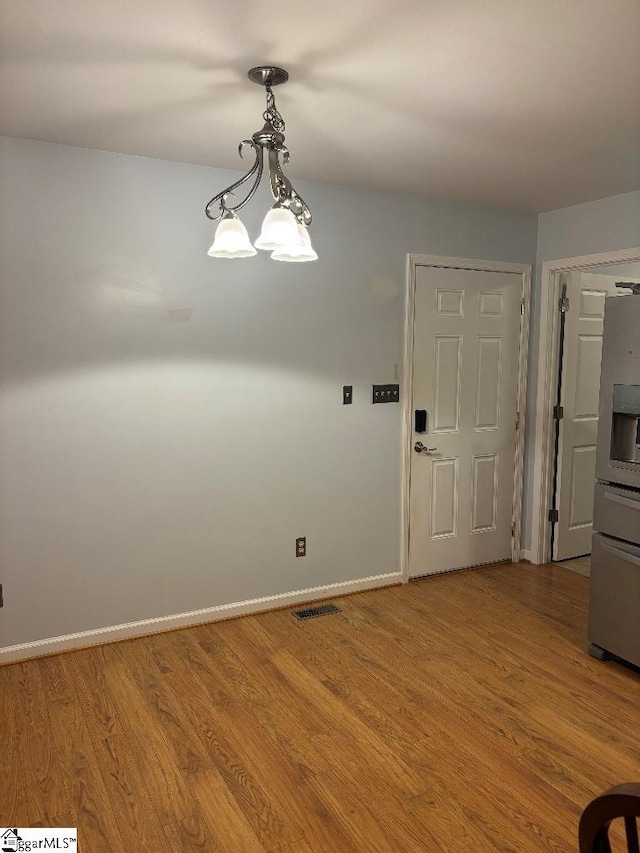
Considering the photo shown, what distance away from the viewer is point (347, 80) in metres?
2.23

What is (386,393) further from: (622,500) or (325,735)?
(325,735)

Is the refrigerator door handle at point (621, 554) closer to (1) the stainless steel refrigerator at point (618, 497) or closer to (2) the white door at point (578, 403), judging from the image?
(1) the stainless steel refrigerator at point (618, 497)

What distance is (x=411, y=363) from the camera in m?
4.11

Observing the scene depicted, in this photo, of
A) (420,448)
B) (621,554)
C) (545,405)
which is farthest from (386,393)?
(621,554)

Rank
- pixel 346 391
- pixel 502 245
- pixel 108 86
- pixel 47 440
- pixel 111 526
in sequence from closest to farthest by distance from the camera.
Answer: pixel 108 86, pixel 47 440, pixel 111 526, pixel 346 391, pixel 502 245

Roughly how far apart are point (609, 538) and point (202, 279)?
2.43 meters

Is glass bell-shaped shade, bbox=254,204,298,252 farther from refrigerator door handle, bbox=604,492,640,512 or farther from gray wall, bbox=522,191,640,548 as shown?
gray wall, bbox=522,191,640,548

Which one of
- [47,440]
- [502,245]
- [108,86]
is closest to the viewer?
[108,86]

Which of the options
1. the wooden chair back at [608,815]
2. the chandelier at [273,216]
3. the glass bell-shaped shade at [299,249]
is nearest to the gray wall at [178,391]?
the chandelier at [273,216]

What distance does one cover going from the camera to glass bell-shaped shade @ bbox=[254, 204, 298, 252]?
2049mm

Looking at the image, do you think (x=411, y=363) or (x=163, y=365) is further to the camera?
(x=411, y=363)

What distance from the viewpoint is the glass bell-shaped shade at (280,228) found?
2.05 meters

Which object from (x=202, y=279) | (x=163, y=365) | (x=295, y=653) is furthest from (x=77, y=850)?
(x=202, y=279)

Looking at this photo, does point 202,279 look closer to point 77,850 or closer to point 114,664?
point 114,664
